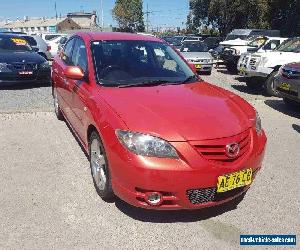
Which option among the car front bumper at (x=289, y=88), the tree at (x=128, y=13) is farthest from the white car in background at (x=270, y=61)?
the tree at (x=128, y=13)

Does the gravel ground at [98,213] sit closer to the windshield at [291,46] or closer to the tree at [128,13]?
the windshield at [291,46]

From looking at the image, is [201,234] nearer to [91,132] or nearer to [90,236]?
[90,236]

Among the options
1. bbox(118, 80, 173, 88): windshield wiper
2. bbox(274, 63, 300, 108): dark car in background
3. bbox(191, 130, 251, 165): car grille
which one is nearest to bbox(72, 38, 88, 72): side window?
bbox(118, 80, 173, 88): windshield wiper

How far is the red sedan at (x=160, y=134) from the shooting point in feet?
10.1

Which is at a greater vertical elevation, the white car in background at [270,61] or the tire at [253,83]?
the white car in background at [270,61]

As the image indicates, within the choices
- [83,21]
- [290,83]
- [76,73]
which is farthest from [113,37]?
[83,21]

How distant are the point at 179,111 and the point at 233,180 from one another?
83cm

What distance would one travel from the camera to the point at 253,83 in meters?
11.0

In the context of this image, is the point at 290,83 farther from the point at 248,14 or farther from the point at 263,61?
the point at 248,14

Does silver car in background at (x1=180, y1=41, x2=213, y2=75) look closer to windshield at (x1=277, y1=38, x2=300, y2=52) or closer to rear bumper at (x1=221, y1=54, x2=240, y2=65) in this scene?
rear bumper at (x1=221, y1=54, x2=240, y2=65)

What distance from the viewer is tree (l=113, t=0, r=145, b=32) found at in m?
72.4

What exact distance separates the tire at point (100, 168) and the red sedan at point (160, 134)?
1 cm

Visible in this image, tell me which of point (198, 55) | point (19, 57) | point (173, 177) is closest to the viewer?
point (173, 177)

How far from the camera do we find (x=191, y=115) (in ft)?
11.3
